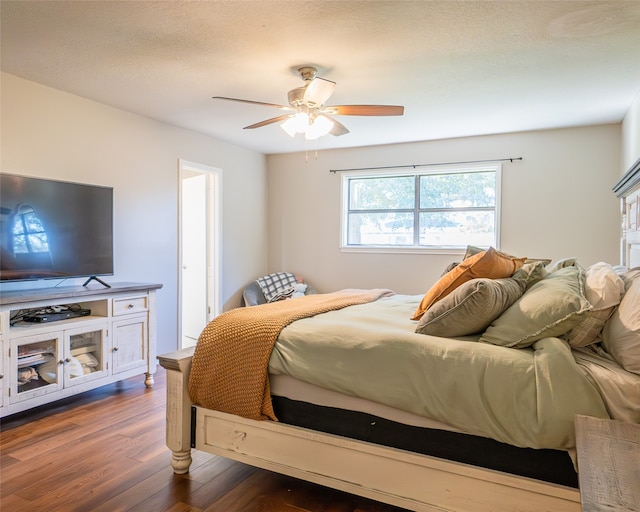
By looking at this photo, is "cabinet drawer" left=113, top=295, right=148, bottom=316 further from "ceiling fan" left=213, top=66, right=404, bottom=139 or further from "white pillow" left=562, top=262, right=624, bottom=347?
"white pillow" left=562, top=262, right=624, bottom=347

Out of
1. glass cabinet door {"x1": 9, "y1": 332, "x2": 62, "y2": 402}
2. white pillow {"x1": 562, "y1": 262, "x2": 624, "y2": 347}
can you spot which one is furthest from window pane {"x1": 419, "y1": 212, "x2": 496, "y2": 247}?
glass cabinet door {"x1": 9, "y1": 332, "x2": 62, "y2": 402}

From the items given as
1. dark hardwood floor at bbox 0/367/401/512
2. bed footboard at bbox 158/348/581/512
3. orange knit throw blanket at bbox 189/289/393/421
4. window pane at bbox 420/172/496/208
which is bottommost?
dark hardwood floor at bbox 0/367/401/512

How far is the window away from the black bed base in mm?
3286

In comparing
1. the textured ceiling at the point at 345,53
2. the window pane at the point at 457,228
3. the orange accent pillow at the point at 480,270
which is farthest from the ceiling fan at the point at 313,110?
the window pane at the point at 457,228

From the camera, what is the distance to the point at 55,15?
220 centimetres

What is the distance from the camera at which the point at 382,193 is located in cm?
525

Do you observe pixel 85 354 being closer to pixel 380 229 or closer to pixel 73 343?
pixel 73 343

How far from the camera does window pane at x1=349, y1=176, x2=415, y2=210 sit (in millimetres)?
5098

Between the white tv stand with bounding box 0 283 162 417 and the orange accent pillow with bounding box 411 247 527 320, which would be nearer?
the orange accent pillow with bounding box 411 247 527 320

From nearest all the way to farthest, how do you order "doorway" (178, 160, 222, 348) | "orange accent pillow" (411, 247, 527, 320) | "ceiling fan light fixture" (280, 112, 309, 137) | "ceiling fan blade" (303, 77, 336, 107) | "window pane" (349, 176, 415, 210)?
"orange accent pillow" (411, 247, 527, 320), "ceiling fan blade" (303, 77, 336, 107), "ceiling fan light fixture" (280, 112, 309, 137), "doorway" (178, 160, 222, 348), "window pane" (349, 176, 415, 210)

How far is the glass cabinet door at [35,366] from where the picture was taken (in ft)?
8.65

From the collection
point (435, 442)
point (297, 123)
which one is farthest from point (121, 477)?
point (297, 123)

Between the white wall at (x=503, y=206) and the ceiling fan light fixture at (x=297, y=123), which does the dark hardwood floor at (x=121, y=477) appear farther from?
the white wall at (x=503, y=206)

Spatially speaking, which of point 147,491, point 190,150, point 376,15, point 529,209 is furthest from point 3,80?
point 529,209
